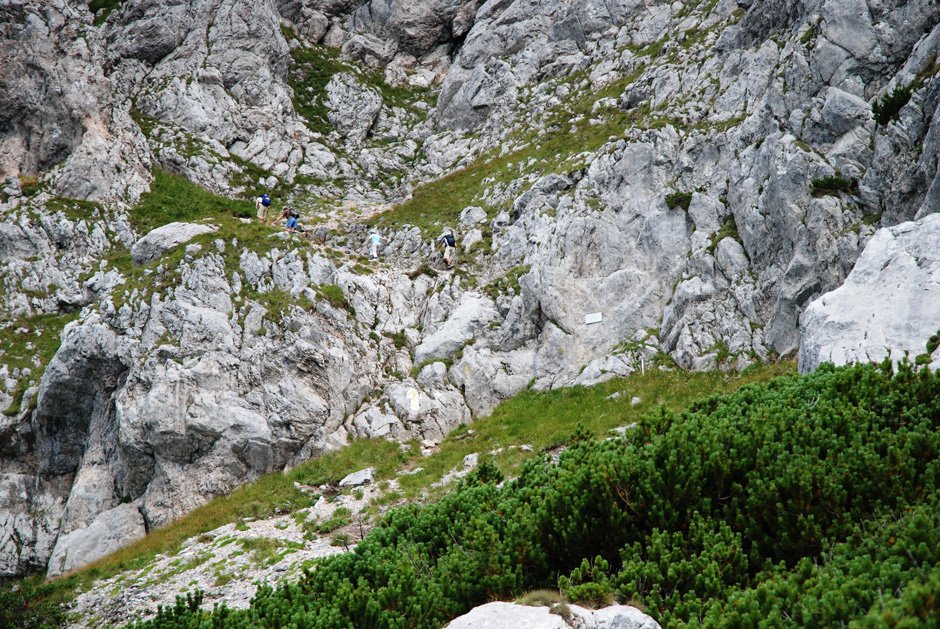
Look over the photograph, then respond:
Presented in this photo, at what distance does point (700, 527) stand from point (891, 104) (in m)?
23.1

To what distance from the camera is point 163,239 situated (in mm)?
30297

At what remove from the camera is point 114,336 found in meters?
25.2

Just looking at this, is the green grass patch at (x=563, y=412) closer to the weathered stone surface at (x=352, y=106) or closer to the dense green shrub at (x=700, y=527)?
the dense green shrub at (x=700, y=527)

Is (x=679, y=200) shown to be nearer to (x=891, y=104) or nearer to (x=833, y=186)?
(x=833, y=186)

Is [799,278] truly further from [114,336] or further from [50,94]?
[50,94]

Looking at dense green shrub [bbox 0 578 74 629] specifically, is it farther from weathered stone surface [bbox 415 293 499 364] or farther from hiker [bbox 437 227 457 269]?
hiker [bbox 437 227 457 269]

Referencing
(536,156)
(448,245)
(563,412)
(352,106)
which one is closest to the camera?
(563,412)

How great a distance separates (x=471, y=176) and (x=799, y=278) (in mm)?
27708

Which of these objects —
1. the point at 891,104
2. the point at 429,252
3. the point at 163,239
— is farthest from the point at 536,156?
the point at 163,239

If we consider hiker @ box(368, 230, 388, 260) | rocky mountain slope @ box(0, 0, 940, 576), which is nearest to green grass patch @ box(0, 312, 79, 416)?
rocky mountain slope @ box(0, 0, 940, 576)

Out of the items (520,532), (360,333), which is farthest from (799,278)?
(360,333)

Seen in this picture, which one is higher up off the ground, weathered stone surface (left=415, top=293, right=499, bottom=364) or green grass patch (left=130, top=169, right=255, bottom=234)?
green grass patch (left=130, top=169, right=255, bottom=234)

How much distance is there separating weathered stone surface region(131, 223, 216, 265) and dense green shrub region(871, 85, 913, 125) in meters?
34.4

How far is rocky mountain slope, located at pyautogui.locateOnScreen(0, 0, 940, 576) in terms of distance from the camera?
22141 mm
